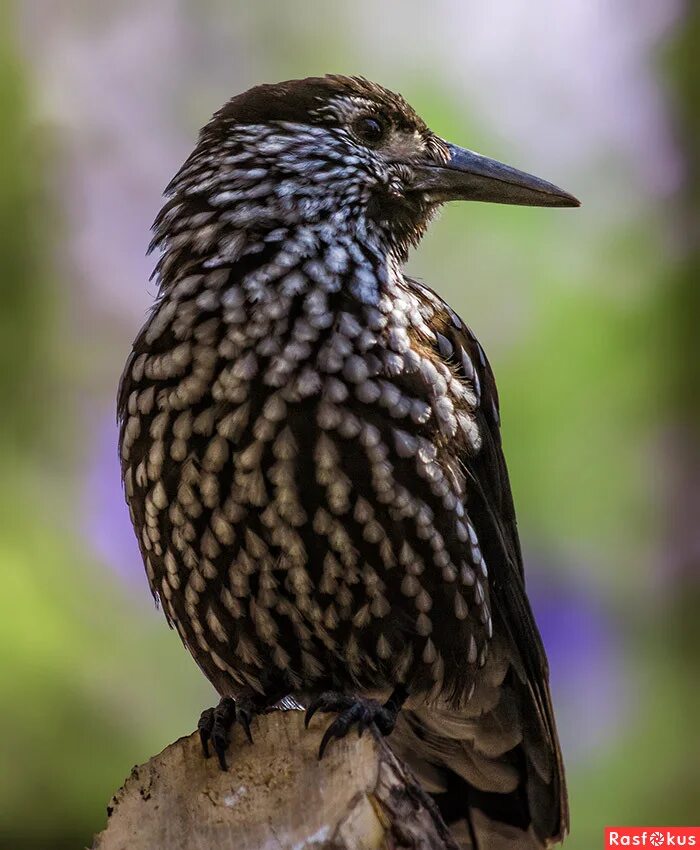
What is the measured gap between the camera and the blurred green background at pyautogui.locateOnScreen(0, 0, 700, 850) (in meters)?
3.70

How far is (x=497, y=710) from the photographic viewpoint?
8.22 ft

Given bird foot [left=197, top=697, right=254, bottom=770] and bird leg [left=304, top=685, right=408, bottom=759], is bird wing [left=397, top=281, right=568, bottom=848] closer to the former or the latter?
bird leg [left=304, top=685, right=408, bottom=759]

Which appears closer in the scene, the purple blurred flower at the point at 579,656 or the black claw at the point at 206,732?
the black claw at the point at 206,732

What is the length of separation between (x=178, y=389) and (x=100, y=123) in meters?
1.94

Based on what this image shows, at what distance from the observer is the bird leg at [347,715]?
6.22 ft

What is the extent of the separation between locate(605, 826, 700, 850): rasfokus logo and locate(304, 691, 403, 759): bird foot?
70.0 inches

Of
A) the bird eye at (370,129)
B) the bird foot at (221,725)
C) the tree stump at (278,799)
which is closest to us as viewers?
the tree stump at (278,799)

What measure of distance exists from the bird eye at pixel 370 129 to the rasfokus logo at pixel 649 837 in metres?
2.26

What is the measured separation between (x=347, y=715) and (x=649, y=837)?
6.78 feet

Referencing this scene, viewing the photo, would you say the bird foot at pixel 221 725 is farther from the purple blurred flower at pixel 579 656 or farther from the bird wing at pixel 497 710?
the purple blurred flower at pixel 579 656

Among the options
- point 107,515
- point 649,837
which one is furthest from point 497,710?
point 107,515

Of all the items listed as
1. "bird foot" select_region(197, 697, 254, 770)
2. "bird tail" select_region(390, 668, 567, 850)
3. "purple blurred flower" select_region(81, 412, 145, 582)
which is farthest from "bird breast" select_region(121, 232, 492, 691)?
"purple blurred flower" select_region(81, 412, 145, 582)

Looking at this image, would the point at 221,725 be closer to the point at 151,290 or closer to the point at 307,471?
the point at 307,471

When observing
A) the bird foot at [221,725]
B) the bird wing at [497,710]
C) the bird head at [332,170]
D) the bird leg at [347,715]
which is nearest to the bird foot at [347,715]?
the bird leg at [347,715]
